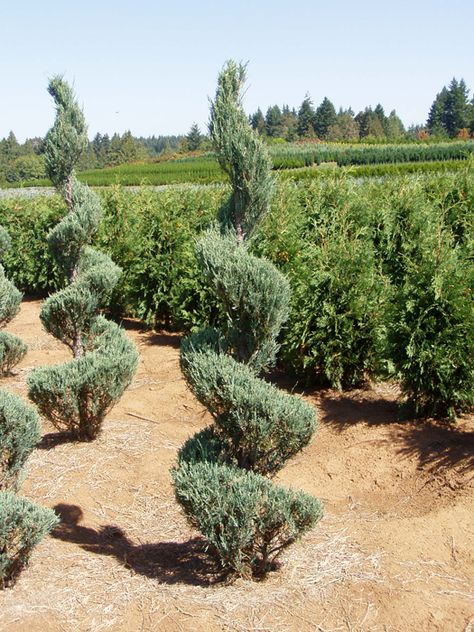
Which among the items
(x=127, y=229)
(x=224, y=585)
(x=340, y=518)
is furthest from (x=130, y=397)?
(x=127, y=229)

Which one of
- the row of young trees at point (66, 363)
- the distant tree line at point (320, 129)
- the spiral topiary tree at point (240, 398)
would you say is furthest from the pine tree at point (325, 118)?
the spiral topiary tree at point (240, 398)

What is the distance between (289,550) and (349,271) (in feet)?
11.9

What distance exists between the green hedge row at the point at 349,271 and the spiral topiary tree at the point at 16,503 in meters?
3.08

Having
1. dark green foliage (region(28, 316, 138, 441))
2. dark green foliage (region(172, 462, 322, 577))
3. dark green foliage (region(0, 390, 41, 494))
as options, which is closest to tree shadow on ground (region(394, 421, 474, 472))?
dark green foliage (region(172, 462, 322, 577))

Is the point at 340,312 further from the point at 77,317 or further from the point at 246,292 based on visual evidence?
the point at 246,292

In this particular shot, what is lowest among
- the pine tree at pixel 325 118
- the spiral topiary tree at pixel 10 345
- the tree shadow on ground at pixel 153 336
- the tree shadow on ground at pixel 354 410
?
the tree shadow on ground at pixel 153 336

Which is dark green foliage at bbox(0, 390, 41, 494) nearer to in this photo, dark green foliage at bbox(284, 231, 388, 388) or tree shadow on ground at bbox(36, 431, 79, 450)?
tree shadow on ground at bbox(36, 431, 79, 450)

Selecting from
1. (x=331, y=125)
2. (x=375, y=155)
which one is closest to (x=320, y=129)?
(x=331, y=125)

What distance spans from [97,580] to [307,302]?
4.07 metres

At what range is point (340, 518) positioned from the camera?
193 inches

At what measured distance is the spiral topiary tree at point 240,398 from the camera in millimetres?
3660

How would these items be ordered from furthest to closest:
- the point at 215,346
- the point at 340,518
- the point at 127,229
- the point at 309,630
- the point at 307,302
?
the point at 127,229
the point at 307,302
the point at 340,518
the point at 215,346
the point at 309,630

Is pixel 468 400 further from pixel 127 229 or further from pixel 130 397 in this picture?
pixel 127 229

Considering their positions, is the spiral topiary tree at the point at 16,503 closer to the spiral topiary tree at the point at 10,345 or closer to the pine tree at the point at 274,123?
the spiral topiary tree at the point at 10,345
